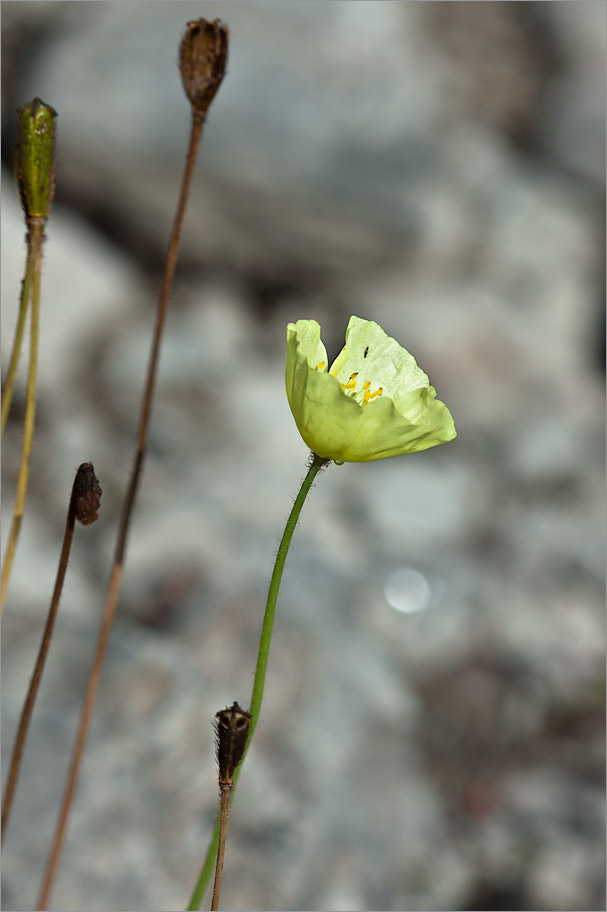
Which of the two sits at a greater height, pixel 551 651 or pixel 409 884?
pixel 551 651

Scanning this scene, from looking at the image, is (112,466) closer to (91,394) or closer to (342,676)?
(91,394)

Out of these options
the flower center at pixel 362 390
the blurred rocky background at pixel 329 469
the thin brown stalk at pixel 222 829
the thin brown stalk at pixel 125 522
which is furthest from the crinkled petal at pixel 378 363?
the blurred rocky background at pixel 329 469

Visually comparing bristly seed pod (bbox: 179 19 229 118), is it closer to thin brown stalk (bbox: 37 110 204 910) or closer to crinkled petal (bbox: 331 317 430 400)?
thin brown stalk (bbox: 37 110 204 910)

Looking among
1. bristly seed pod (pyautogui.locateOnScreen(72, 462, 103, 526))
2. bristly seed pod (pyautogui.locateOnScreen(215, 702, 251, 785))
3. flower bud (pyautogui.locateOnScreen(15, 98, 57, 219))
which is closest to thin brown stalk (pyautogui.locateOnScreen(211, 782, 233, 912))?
bristly seed pod (pyautogui.locateOnScreen(215, 702, 251, 785))

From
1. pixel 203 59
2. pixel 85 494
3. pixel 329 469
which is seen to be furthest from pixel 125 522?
pixel 329 469

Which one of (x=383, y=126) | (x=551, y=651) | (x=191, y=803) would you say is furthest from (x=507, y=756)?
(x=383, y=126)

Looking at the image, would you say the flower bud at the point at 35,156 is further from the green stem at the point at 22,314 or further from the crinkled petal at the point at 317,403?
the crinkled petal at the point at 317,403
